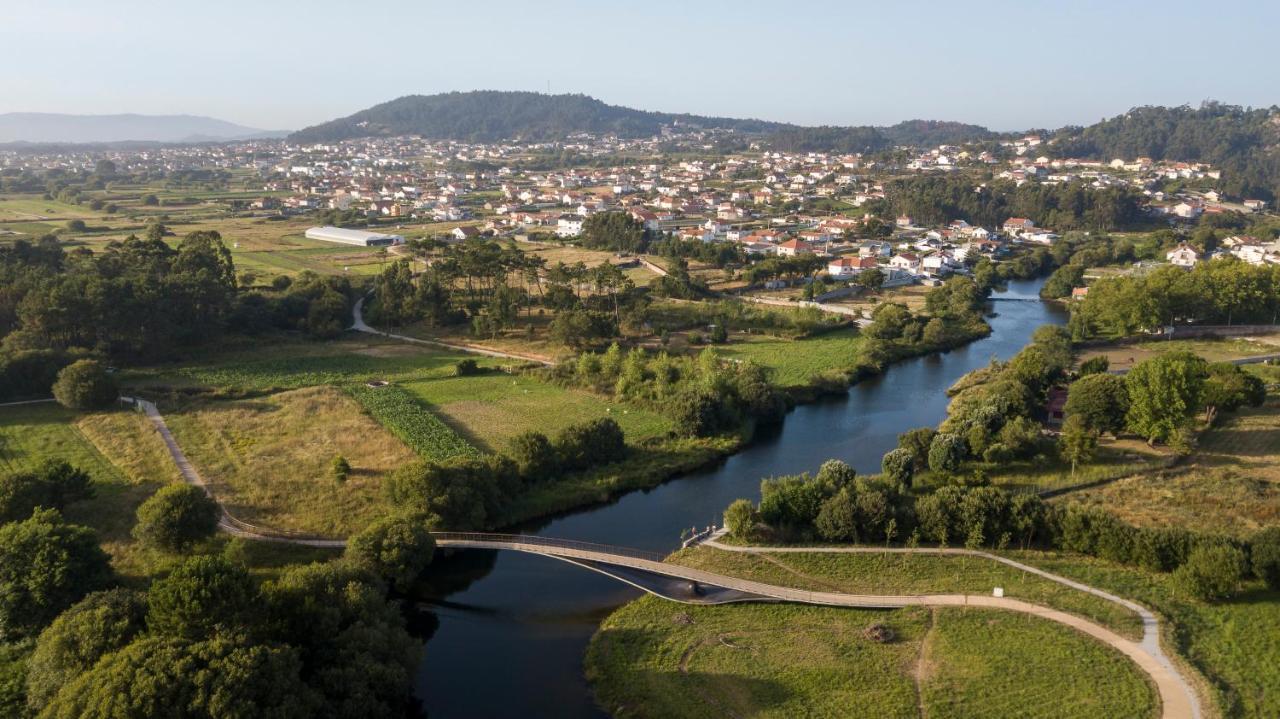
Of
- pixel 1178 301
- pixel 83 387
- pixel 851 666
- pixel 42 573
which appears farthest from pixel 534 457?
pixel 1178 301

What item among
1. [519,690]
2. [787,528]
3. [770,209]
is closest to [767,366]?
[787,528]

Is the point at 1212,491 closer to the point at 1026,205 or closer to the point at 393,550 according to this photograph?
the point at 393,550

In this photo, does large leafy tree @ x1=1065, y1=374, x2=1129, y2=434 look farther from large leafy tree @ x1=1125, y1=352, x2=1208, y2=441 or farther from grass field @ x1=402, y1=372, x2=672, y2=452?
grass field @ x1=402, y1=372, x2=672, y2=452

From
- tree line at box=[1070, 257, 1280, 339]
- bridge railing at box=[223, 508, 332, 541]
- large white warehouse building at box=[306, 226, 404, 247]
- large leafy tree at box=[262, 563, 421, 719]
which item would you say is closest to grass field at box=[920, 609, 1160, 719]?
large leafy tree at box=[262, 563, 421, 719]

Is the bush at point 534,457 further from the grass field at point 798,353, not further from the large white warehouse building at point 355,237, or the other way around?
the large white warehouse building at point 355,237

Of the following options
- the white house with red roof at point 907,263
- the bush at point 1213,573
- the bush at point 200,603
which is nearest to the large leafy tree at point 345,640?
the bush at point 200,603
